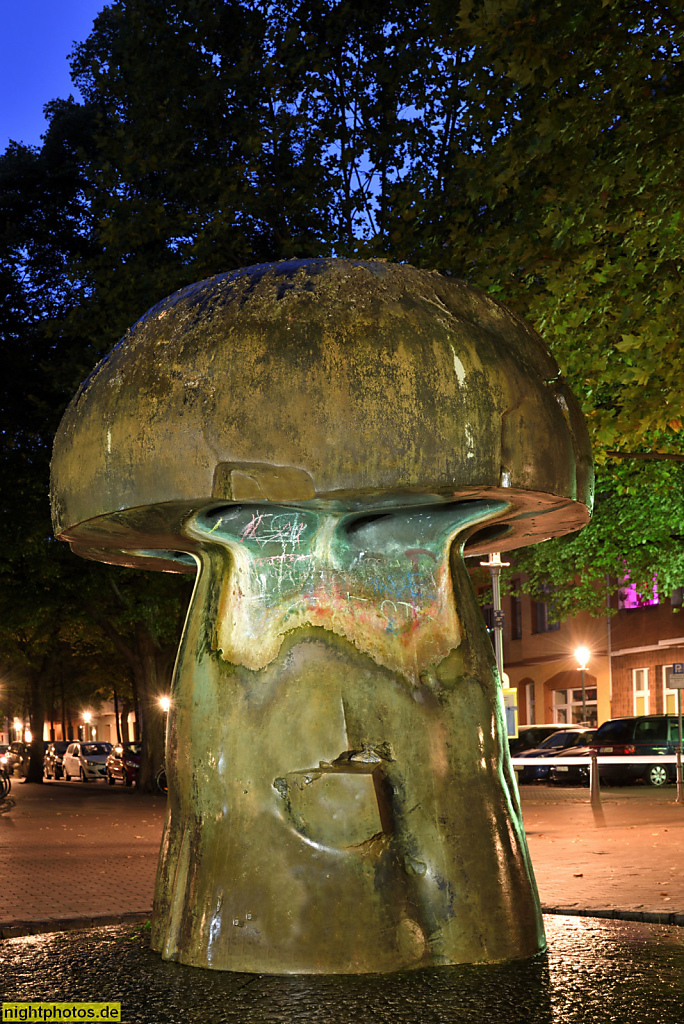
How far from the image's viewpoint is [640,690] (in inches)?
1618

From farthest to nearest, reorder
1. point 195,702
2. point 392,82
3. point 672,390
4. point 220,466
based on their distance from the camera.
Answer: point 392,82, point 672,390, point 195,702, point 220,466

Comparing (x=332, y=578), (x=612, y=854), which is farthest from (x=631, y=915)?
(x=612, y=854)

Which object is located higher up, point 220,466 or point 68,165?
point 68,165

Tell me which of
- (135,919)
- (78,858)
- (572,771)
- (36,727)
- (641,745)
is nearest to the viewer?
(135,919)

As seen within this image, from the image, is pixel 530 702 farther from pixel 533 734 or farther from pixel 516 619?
pixel 533 734

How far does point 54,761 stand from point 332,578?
46.9 metres

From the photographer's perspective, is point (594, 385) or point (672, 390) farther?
point (594, 385)

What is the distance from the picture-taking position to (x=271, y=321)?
18.3 ft

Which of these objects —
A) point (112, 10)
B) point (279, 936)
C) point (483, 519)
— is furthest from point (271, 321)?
point (112, 10)

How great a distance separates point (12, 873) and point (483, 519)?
374 inches

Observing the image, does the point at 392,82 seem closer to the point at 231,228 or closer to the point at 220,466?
the point at 231,228

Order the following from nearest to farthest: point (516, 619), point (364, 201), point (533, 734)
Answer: point (364, 201), point (533, 734), point (516, 619)

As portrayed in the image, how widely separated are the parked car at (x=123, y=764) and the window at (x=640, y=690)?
16.6 metres

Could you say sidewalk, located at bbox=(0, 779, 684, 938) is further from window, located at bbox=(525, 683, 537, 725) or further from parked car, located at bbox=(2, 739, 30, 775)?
parked car, located at bbox=(2, 739, 30, 775)
